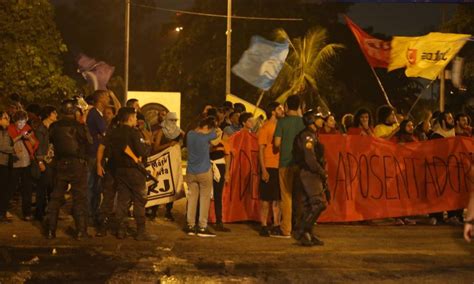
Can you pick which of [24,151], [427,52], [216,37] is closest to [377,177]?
[427,52]

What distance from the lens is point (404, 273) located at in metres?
9.01

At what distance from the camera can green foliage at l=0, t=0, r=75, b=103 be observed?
2989 centimetres

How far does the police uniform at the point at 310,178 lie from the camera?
34.8ft

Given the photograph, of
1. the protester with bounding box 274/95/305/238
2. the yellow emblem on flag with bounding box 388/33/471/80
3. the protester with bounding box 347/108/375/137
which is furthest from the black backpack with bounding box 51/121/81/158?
the yellow emblem on flag with bounding box 388/33/471/80

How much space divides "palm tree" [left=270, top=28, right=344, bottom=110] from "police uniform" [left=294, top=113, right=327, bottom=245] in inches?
1173

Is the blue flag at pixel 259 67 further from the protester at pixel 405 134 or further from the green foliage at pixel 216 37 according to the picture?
the green foliage at pixel 216 37

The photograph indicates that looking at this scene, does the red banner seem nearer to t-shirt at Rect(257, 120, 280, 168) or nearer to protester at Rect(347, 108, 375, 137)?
protester at Rect(347, 108, 375, 137)

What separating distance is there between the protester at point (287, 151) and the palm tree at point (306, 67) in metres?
29.2

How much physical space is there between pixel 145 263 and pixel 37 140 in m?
4.07

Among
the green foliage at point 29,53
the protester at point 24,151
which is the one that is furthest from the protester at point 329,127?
the green foliage at point 29,53

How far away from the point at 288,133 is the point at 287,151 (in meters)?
0.25

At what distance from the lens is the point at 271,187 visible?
38.1 feet

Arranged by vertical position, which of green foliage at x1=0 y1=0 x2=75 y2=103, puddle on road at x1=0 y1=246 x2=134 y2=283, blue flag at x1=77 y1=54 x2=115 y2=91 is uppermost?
green foliage at x1=0 y1=0 x2=75 y2=103

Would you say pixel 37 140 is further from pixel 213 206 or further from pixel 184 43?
pixel 184 43
